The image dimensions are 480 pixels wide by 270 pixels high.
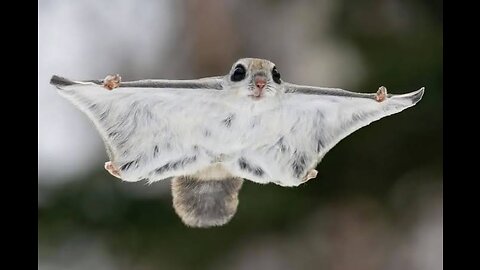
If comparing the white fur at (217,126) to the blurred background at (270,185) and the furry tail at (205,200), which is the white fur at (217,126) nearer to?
the furry tail at (205,200)

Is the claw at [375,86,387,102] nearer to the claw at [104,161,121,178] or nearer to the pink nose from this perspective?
the pink nose

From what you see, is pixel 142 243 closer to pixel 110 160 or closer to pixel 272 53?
pixel 272 53

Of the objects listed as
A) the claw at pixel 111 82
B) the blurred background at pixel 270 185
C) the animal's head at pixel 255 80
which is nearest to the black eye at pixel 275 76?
the animal's head at pixel 255 80

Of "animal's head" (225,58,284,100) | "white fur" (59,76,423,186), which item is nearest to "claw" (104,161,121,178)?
"white fur" (59,76,423,186)

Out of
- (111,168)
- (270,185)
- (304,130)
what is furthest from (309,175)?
(270,185)
